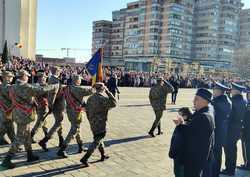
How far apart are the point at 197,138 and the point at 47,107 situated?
4932 mm

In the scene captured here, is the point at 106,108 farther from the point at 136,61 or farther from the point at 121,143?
the point at 136,61

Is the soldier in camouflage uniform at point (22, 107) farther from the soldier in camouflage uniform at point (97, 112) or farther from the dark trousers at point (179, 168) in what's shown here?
the dark trousers at point (179, 168)

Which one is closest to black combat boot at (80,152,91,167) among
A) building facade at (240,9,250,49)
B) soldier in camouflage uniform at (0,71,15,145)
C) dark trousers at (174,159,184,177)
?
soldier in camouflage uniform at (0,71,15,145)

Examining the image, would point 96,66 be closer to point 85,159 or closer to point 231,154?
point 85,159

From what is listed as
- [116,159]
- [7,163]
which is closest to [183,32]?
[116,159]

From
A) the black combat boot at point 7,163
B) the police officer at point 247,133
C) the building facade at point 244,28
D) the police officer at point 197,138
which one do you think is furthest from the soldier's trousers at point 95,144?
the building facade at point 244,28

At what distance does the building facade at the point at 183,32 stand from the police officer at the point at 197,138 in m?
101

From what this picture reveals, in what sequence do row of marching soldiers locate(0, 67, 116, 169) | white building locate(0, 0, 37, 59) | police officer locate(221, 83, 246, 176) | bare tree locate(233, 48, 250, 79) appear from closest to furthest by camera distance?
row of marching soldiers locate(0, 67, 116, 169) < police officer locate(221, 83, 246, 176) < white building locate(0, 0, 37, 59) < bare tree locate(233, 48, 250, 79)

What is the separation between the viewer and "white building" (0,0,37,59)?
2234 inches

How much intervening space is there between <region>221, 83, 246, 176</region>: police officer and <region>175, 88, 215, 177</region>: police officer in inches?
108

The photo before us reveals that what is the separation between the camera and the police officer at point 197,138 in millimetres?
4438

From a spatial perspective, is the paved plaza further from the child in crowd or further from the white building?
the white building

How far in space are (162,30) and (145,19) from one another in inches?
337

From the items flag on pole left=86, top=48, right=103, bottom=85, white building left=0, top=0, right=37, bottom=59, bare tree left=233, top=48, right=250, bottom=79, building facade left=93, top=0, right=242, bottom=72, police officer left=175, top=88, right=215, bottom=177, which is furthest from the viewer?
building facade left=93, top=0, right=242, bottom=72
